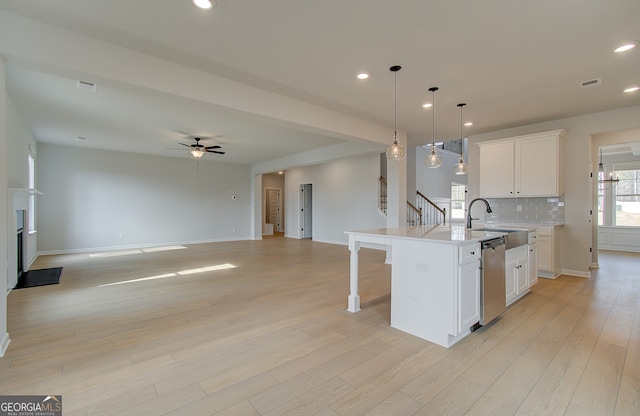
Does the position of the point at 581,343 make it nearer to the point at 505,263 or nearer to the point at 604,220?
the point at 505,263

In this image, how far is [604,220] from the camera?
26.4ft

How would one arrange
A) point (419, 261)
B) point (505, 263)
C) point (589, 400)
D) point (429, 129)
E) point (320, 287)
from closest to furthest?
point (589, 400)
point (419, 261)
point (505, 263)
point (320, 287)
point (429, 129)

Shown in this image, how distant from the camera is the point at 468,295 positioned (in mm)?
2539

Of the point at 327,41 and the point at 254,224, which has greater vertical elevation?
the point at 327,41

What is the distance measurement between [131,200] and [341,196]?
6.18 meters

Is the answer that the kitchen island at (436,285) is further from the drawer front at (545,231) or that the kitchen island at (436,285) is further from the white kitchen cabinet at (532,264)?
the drawer front at (545,231)

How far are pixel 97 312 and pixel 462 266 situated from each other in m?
3.88

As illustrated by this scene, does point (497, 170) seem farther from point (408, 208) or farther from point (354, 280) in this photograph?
point (354, 280)

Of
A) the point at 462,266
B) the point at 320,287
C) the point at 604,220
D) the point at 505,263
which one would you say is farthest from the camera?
the point at 604,220

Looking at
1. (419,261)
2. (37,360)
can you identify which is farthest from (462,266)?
(37,360)

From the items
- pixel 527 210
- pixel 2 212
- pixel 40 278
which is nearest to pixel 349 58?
pixel 2 212

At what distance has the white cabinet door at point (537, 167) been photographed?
4.83m

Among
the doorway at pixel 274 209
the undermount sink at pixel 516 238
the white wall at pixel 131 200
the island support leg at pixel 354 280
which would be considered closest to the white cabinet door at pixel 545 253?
the undermount sink at pixel 516 238

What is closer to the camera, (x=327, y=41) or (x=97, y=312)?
(x=327, y=41)
